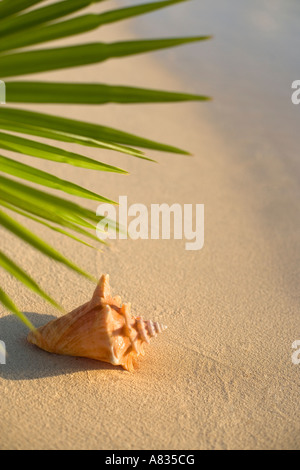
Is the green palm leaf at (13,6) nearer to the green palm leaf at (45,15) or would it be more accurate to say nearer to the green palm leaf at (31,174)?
the green palm leaf at (45,15)

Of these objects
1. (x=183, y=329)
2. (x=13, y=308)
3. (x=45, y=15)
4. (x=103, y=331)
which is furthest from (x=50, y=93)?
(x=183, y=329)

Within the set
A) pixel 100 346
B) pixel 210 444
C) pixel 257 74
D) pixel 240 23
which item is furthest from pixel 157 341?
pixel 240 23

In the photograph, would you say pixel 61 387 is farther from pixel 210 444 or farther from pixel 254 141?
pixel 254 141

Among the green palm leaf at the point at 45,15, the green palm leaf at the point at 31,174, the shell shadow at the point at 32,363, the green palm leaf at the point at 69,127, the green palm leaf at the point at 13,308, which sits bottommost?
the shell shadow at the point at 32,363

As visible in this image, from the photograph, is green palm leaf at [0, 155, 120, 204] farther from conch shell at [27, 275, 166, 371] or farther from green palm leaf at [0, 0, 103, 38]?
conch shell at [27, 275, 166, 371]

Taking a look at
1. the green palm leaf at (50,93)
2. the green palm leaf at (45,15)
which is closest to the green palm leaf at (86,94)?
the green palm leaf at (50,93)

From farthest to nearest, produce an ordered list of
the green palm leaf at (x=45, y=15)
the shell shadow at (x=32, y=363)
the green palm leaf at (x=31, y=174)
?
the shell shadow at (x=32, y=363)
the green palm leaf at (x=31, y=174)
the green palm leaf at (x=45, y=15)

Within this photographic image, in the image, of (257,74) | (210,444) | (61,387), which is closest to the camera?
(210,444)
